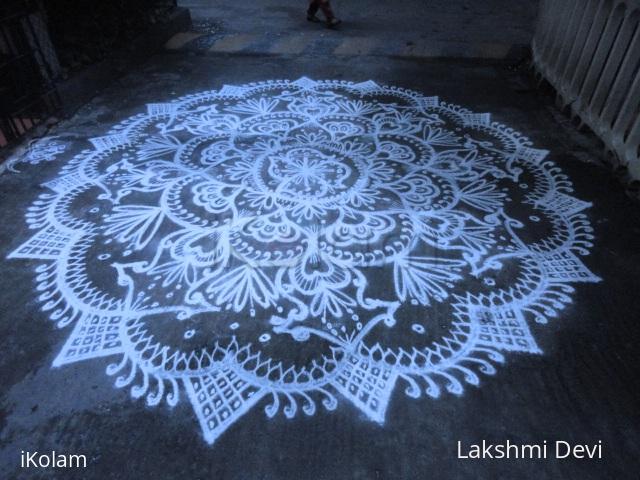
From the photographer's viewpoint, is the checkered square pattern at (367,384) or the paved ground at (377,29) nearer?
the checkered square pattern at (367,384)

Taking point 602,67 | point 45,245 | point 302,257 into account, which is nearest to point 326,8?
point 602,67

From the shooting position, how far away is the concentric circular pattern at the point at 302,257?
47.3 inches

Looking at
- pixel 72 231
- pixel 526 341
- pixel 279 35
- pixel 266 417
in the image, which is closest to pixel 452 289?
pixel 526 341

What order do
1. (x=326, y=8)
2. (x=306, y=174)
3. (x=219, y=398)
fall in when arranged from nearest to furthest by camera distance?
(x=219, y=398)
(x=306, y=174)
(x=326, y=8)

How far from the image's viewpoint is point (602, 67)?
7.10 ft

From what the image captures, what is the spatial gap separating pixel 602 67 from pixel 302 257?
198cm

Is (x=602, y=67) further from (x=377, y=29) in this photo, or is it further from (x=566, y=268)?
(x=377, y=29)

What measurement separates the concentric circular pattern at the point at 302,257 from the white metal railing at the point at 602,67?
0.34 m

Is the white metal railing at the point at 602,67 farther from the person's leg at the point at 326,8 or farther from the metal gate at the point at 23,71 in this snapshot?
the metal gate at the point at 23,71

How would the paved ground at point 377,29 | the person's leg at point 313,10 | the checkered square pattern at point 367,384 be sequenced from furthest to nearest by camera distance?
the person's leg at point 313,10 → the paved ground at point 377,29 → the checkered square pattern at point 367,384

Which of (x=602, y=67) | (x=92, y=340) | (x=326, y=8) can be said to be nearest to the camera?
(x=92, y=340)

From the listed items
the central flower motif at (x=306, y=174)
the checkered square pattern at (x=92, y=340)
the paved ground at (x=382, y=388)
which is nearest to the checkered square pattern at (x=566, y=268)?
the paved ground at (x=382, y=388)

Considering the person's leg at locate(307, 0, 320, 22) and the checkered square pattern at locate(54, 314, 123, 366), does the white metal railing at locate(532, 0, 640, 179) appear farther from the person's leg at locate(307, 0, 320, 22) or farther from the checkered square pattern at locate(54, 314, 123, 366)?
the person's leg at locate(307, 0, 320, 22)

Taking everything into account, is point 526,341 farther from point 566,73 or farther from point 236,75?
point 236,75
